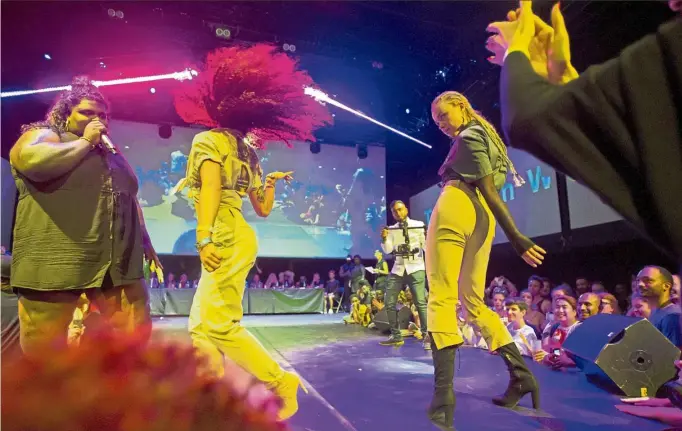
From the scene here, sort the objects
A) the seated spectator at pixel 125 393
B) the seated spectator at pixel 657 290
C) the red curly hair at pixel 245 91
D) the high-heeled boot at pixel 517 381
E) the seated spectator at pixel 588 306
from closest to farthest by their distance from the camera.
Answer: the seated spectator at pixel 125 393, the red curly hair at pixel 245 91, the high-heeled boot at pixel 517 381, the seated spectator at pixel 657 290, the seated spectator at pixel 588 306

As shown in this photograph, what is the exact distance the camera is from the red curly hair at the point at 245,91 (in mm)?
2275

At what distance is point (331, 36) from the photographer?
831 centimetres

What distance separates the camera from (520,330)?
4.46 meters

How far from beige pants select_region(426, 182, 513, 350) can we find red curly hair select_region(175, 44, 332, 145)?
3.00 ft

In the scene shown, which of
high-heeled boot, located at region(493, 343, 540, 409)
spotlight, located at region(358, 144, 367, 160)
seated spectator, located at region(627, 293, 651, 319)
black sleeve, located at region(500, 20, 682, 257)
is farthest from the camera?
spotlight, located at region(358, 144, 367, 160)

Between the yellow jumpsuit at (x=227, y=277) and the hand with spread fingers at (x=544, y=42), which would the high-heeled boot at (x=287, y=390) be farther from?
the hand with spread fingers at (x=544, y=42)

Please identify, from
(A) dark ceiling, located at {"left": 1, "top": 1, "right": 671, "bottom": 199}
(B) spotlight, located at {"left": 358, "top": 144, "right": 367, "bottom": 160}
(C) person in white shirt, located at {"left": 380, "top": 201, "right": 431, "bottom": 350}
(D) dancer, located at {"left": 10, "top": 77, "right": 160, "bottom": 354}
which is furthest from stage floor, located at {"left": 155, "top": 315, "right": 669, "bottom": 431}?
(B) spotlight, located at {"left": 358, "top": 144, "right": 367, "bottom": 160}

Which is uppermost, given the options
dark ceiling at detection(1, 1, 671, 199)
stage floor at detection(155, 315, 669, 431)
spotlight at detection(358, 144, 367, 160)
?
dark ceiling at detection(1, 1, 671, 199)

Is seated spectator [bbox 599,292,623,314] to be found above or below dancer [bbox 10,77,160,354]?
below

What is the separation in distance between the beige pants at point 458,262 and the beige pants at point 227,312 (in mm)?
932

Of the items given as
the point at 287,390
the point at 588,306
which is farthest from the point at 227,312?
the point at 588,306

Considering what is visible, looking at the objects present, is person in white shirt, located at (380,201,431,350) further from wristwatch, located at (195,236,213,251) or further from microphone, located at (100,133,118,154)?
microphone, located at (100,133,118,154)

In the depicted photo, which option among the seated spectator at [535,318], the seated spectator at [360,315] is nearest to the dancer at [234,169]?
the seated spectator at [535,318]

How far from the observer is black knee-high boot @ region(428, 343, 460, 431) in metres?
2.14
